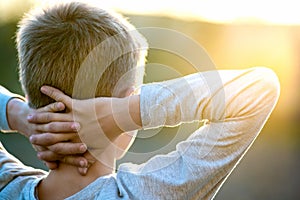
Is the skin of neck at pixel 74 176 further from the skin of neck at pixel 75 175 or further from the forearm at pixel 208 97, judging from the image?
the forearm at pixel 208 97

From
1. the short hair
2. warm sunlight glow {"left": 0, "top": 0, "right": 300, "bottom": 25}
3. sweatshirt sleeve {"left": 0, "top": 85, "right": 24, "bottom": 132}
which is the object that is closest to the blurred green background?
warm sunlight glow {"left": 0, "top": 0, "right": 300, "bottom": 25}

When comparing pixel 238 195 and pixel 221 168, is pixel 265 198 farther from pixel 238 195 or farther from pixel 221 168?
pixel 221 168

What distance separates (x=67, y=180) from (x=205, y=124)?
0.27m

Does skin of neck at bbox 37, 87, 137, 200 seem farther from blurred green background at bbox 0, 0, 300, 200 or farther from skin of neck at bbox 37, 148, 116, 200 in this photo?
blurred green background at bbox 0, 0, 300, 200

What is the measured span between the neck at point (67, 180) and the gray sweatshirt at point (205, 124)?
71 mm

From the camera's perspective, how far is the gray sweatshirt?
3.94 feet

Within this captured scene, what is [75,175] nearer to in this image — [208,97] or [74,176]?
[74,176]

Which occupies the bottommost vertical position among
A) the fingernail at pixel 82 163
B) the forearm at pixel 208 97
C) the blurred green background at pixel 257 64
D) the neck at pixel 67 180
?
the blurred green background at pixel 257 64

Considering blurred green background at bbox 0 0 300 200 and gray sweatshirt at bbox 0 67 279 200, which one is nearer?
gray sweatshirt at bbox 0 67 279 200

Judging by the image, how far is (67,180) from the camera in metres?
1.31

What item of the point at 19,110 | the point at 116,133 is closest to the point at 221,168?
the point at 116,133

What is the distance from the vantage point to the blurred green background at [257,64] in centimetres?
616

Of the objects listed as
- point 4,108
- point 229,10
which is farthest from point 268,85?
point 229,10

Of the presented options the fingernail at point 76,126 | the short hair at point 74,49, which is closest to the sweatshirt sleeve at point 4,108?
the short hair at point 74,49
